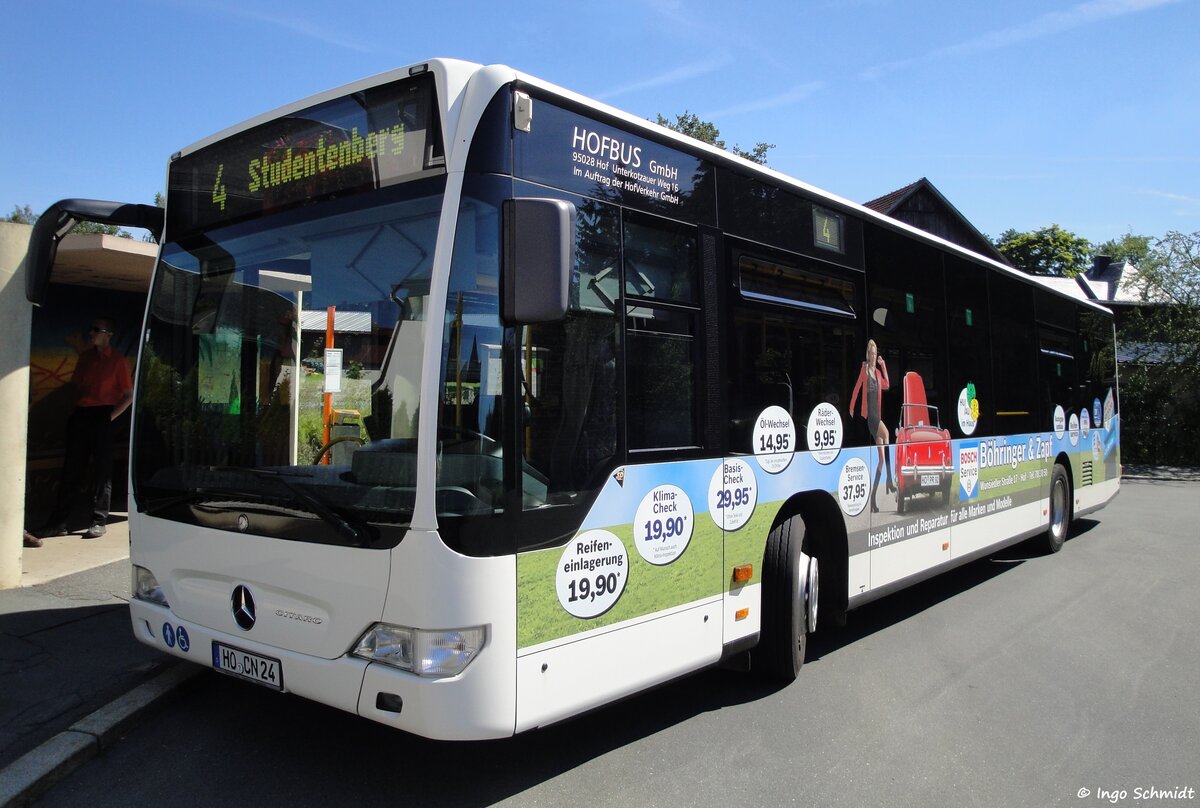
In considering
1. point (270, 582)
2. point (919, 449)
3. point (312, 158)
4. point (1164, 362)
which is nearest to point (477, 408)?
point (270, 582)

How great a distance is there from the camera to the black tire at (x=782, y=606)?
16.6ft

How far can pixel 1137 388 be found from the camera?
26719 millimetres

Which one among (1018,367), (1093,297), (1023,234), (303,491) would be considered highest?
(1023,234)

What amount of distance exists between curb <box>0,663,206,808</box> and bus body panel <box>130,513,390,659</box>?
72 centimetres

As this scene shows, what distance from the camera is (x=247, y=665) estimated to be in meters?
3.74

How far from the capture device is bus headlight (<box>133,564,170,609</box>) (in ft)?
14.0

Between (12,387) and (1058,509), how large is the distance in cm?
1055

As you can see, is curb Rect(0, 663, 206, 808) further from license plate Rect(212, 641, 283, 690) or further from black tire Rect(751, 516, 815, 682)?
black tire Rect(751, 516, 815, 682)

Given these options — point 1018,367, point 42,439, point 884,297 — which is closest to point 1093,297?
point 1018,367

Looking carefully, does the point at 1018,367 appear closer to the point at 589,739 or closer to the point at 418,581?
the point at 589,739

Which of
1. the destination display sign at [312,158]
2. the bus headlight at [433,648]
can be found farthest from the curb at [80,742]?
the destination display sign at [312,158]

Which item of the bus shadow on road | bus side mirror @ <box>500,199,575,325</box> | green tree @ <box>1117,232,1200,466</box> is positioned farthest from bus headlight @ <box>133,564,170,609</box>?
green tree @ <box>1117,232,1200,466</box>

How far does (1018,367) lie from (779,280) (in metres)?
4.68

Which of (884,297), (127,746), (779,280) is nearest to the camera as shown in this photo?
(127,746)
